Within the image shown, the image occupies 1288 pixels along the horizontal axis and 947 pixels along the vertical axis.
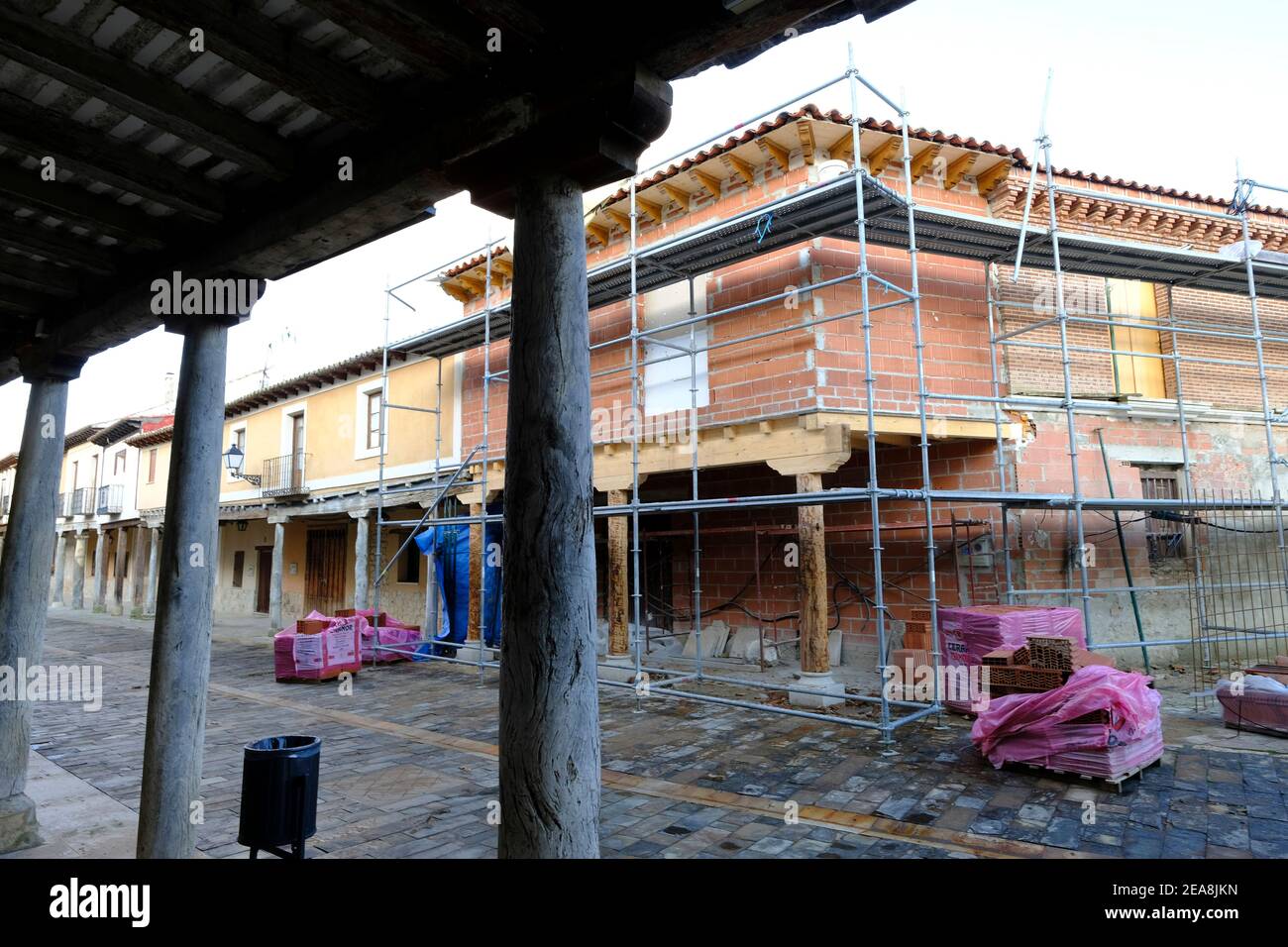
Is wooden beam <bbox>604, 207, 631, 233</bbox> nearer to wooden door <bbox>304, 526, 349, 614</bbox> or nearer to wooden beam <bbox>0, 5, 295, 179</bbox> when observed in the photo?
wooden beam <bbox>0, 5, 295, 179</bbox>

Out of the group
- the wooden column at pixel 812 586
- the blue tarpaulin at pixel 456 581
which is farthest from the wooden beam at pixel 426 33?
the blue tarpaulin at pixel 456 581

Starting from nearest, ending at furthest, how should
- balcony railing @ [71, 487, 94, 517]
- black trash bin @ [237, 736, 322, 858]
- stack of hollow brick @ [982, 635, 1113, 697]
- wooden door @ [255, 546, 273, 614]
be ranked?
black trash bin @ [237, 736, 322, 858], stack of hollow brick @ [982, 635, 1113, 697], wooden door @ [255, 546, 273, 614], balcony railing @ [71, 487, 94, 517]

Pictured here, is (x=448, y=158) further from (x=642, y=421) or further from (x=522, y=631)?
(x=642, y=421)

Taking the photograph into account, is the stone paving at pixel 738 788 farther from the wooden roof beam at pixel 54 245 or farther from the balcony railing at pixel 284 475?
the balcony railing at pixel 284 475

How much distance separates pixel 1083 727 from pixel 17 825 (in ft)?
24.2

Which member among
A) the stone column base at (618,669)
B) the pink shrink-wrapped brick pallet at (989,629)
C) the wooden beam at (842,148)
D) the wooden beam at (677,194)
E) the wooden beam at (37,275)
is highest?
the wooden beam at (677,194)

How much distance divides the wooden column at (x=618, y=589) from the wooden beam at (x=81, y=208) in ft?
24.5

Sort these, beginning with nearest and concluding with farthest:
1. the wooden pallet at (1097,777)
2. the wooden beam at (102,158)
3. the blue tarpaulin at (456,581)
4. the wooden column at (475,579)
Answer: the wooden beam at (102,158), the wooden pallet at (1097,777), the wooden column at (475,579), the blue tarpaulin at (456,581)

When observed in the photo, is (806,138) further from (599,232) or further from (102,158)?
(102,158)

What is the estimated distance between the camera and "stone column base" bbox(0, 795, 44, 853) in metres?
4.60

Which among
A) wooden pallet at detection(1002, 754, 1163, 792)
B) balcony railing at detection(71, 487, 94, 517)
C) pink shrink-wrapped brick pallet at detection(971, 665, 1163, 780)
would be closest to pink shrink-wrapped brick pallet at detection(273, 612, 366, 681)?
pink shrink-wrapped brick pallet at detection(971, 665, 1163, 780)

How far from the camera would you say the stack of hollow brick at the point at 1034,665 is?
636 cm

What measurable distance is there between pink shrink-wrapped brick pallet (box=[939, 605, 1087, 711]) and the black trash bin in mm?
6173

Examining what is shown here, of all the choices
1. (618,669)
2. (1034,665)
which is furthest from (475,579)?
(1034,665)
